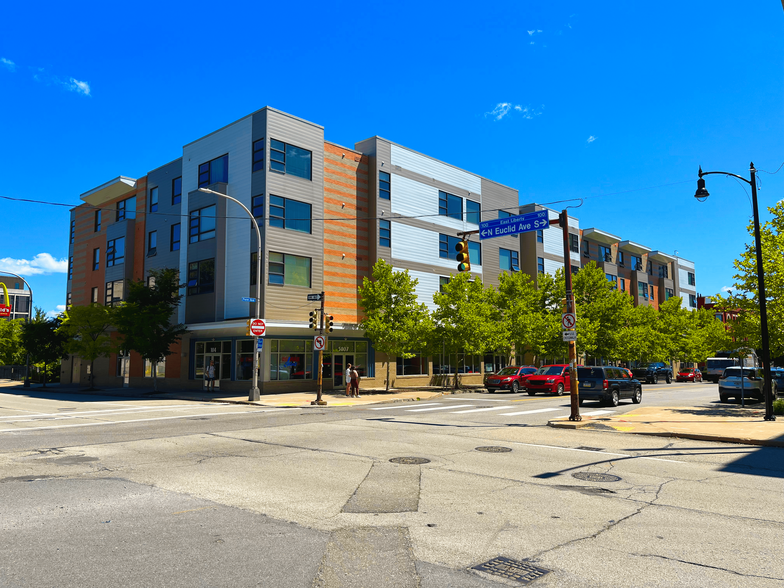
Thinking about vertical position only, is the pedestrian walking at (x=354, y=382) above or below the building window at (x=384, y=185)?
below

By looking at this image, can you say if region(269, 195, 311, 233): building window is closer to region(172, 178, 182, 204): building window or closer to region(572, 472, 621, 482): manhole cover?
region(172, 178, 182, 204): building window

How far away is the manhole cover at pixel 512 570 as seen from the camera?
15.4ft

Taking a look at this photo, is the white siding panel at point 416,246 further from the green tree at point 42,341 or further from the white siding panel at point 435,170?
the green tree at point 42,341

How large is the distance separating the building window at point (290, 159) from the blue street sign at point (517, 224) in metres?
17.9

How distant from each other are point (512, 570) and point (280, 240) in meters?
28.3

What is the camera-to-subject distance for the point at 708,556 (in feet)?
17.2

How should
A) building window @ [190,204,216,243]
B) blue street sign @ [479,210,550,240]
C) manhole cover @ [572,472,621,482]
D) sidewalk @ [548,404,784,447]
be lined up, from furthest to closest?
building window @ [190,204,216,243]
blue street sign @ [479,210,550,240]
sidewalk @ [548,404,784,447]
manhole cover @ [572,472,621,482]

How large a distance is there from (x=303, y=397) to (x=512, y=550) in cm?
2431

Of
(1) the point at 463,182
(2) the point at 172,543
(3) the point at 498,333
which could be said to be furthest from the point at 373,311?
(2) the point at 172,543

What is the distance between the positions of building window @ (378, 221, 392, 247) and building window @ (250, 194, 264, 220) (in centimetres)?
837

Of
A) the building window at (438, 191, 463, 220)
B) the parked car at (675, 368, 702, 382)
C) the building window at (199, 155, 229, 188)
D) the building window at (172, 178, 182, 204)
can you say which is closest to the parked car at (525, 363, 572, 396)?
the building window at (438, 191, 463, 220)

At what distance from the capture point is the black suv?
75.8ft

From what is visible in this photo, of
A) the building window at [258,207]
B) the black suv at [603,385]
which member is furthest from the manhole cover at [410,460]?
the building window at [258,207]

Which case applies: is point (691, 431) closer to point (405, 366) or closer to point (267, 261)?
point (267, 261)
